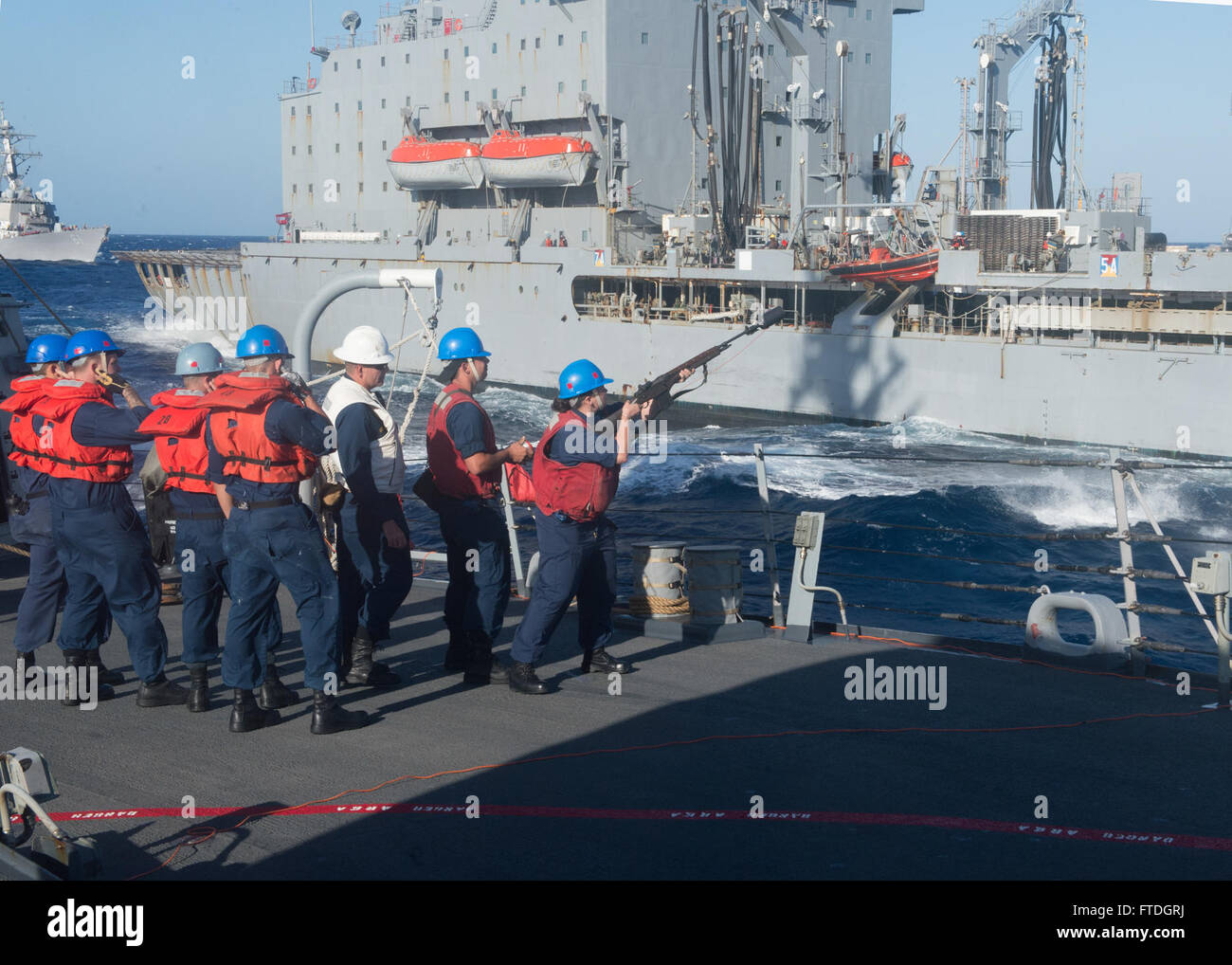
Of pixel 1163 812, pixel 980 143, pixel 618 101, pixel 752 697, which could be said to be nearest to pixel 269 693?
pixel 752 697

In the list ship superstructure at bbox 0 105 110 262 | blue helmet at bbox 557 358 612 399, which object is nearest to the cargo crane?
blue helmet at bbox 557 358 612 399

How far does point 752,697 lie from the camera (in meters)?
5.18

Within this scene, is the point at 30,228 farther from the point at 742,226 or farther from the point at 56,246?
the point at 742,226

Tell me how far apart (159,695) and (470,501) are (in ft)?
5.31

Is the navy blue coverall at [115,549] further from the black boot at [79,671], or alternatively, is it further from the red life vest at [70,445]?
the black boot at [79,671]

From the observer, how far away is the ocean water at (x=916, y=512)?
47.0ft

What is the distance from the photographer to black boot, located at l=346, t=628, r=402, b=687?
17.8 ft

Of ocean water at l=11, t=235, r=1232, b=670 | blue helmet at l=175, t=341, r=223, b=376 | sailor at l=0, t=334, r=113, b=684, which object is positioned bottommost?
ocean water at l=11, t=235, r=1232, b=670

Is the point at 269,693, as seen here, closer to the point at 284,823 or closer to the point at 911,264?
the point at 284,823

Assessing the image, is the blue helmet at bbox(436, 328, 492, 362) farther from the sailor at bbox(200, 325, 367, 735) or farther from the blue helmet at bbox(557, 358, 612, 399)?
the sailor at bbox(200, 325, 367, 735)

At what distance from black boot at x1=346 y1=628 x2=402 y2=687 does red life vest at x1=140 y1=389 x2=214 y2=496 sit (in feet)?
3.33

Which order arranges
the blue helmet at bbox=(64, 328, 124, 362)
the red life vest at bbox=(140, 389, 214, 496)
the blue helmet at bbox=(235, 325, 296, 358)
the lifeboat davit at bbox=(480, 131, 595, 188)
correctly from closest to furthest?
the blue helmet at bbox=(235, 325, 296, 358) → the red life vest at bbox=(140, 389, 214, 496) → the blue helmet at bbox=(64, 328, 124, 362) → the lifeboat davit at bbox=(480, 131, 595, 188)

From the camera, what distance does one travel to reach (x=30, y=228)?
89000mm

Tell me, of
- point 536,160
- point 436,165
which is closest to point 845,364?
point 536,160
